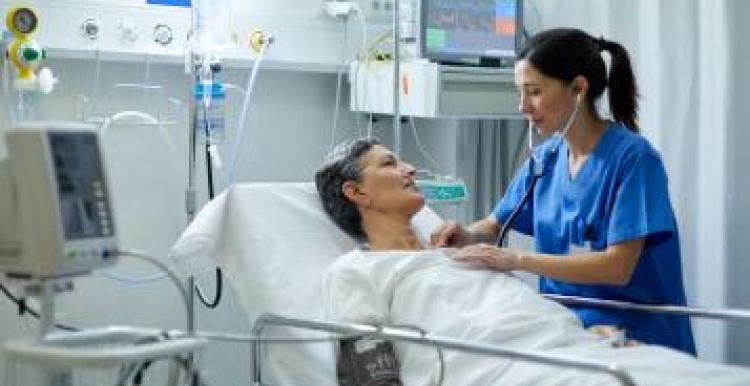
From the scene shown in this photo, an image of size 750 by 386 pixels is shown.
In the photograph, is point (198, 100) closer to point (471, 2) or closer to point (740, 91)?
point (471, 2)

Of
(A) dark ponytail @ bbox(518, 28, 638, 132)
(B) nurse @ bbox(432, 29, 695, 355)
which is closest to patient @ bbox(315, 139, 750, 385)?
(B) nurse @ bbox(432, 29, 695, 355)

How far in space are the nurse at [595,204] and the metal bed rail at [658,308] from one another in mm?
38

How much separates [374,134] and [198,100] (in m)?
0.98

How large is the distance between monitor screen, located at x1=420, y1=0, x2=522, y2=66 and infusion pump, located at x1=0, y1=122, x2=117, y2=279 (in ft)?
5.78

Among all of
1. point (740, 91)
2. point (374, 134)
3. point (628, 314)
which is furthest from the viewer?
point (374, 134)

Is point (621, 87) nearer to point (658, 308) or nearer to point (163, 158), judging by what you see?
point (658, 308)

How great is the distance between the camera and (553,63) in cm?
243

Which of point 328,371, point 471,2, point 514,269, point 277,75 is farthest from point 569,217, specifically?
point 277,75

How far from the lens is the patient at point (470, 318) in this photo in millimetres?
1929

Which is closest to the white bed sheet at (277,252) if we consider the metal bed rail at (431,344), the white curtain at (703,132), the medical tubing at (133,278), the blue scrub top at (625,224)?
the metal bed rail at (431,344)

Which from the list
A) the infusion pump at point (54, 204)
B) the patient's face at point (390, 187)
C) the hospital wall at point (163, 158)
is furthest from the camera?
the hospital wall at point (163, 158)

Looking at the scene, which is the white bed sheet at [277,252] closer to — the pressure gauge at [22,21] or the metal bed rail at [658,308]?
the metal bed rail at [658,308]

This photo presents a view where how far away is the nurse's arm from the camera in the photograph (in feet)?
7.51

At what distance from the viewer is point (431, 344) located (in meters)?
1.75
